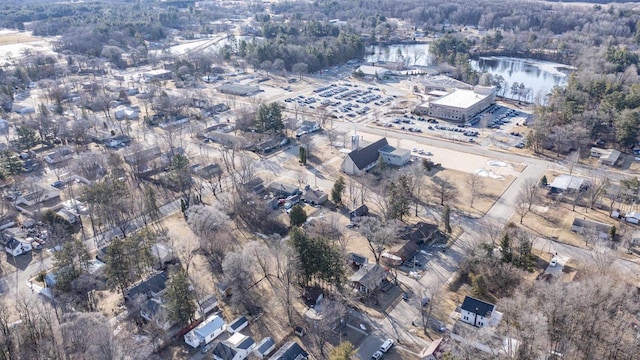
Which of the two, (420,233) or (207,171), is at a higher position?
(207,171)

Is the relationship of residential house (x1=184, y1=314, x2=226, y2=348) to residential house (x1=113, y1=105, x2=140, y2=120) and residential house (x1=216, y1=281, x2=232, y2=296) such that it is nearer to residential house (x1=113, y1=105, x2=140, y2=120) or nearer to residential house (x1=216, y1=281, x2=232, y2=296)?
residential house (x1=216, y1=281, x2=232, y2=296)

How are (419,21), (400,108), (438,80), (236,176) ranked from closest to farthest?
1. (236,176)
2. (400,108)
3. (438,80)
4. (419,21)

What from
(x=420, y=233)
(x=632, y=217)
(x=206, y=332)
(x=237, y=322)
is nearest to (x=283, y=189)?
(x=420, y=233)

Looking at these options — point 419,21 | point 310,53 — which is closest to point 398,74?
point 310,53

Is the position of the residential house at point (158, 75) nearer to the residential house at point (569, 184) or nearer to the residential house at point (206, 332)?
the residential house at point (206, 332)

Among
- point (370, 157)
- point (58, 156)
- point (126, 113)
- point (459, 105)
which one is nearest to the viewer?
point (370, 157)

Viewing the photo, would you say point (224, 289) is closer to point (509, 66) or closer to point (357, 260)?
point (357, 260)

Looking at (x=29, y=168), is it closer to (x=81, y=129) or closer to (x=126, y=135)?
(x=81, y=129)

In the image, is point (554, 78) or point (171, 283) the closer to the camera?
point (171, 283)
